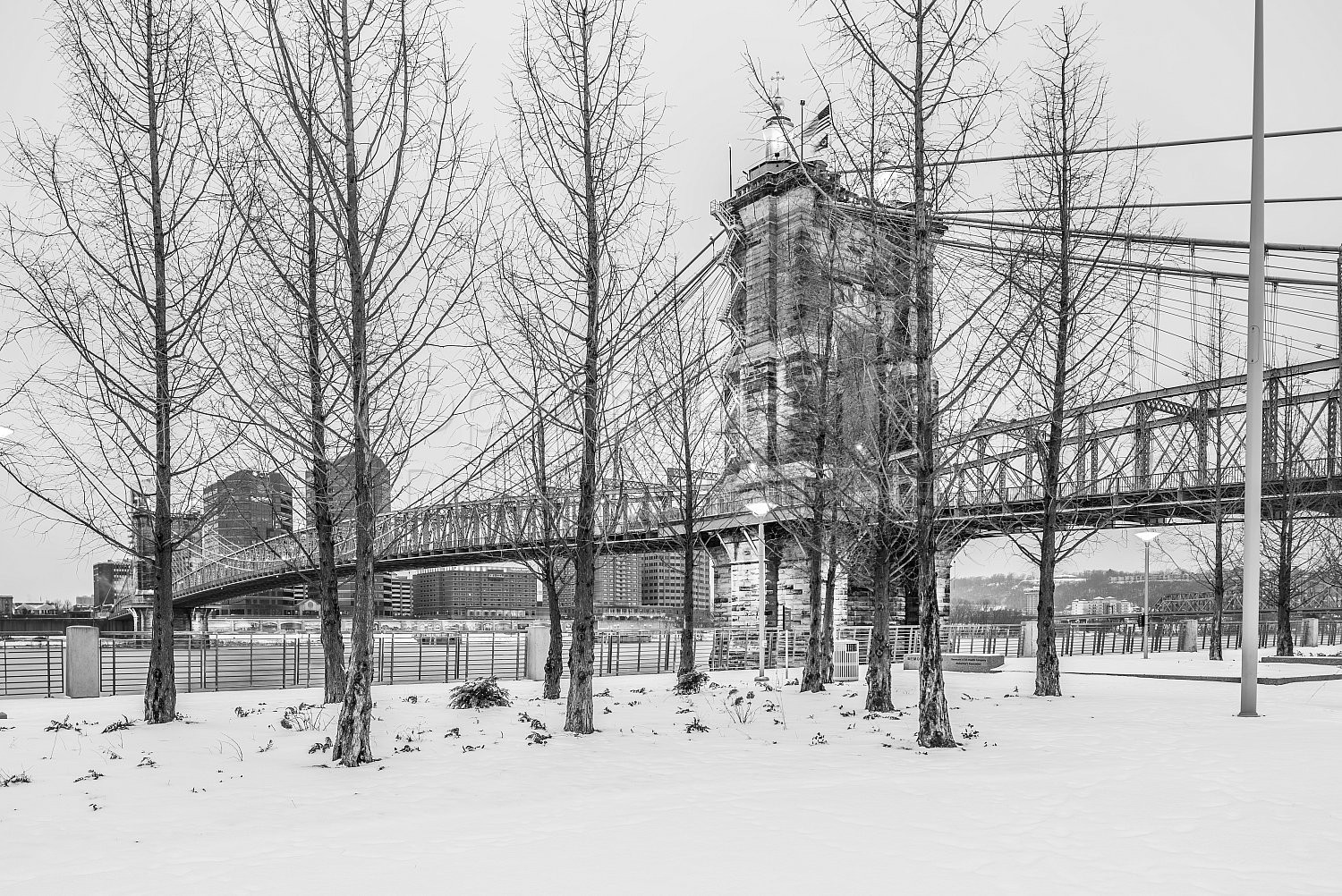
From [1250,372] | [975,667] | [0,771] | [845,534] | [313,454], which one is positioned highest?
[1250,372]

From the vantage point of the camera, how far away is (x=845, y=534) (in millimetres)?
20438

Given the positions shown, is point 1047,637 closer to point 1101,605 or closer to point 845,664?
point 845,664

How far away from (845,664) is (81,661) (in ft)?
54.5

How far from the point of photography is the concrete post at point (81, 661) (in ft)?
58.9

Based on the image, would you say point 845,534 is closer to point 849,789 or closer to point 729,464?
point 729,464

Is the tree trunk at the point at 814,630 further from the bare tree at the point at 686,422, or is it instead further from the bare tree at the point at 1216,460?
the bare tree at the point at 1216,460

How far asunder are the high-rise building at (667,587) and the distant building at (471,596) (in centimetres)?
1892

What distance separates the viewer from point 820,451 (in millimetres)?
18156

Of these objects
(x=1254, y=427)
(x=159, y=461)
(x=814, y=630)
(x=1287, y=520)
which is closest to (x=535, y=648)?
(x=814, y=630)

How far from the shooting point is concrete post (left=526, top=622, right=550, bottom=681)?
23672mm

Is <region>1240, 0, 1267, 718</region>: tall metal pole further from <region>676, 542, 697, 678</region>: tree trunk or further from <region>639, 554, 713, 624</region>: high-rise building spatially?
<region>639, 554, 713, 624</region>: high-rise building

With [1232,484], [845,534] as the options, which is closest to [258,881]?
[845,534]

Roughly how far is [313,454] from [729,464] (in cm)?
1620

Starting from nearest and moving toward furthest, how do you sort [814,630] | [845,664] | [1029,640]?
[814,630] < [845,664] < [1029,640]
